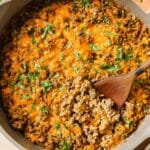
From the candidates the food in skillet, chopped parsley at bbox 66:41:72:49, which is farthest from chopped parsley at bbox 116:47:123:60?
chopped parsley at bbox 66:41:72:49

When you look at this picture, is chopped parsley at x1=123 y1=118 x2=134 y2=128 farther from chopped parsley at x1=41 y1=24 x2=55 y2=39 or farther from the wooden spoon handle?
chopped parsley at x1=41 y1=24 x2=55 y2=39

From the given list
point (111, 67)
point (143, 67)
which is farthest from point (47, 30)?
A: point (143, 67)

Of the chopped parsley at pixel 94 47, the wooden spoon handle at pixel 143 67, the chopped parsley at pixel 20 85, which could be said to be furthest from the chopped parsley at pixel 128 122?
the chopped parsley at pixel 20 85

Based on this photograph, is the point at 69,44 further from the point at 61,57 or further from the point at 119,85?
the point at 119,85

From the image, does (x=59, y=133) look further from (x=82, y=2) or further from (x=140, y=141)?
(x=82, y=2)

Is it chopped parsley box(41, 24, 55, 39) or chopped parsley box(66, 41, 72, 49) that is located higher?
chopped parsley box(41, 24, 55, 39)

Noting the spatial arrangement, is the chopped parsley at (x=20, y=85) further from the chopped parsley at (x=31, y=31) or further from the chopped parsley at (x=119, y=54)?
the chopped parsley at (x=119, y=54)

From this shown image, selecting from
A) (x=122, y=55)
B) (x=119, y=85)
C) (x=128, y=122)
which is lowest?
(x=128, y=122)
